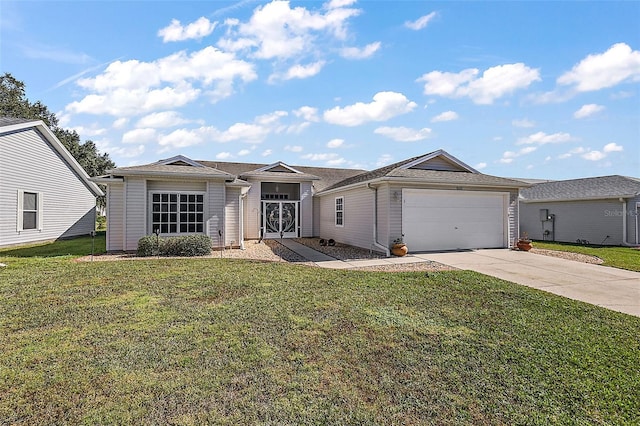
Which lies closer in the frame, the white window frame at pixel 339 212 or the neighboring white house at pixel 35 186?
the neighboring white house at pixel 35 186

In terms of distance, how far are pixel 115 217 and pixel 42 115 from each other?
31258mm

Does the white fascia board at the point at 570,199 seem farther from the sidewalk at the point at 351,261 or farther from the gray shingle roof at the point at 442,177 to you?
the sidewalk at the point at 351,261

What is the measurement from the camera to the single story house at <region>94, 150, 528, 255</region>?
37.6 ft

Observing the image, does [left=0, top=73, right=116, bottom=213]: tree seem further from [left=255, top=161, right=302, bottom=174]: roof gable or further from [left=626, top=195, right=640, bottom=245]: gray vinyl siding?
[left=626, top=195, right=640, bottom=245]: gray vinyl siding

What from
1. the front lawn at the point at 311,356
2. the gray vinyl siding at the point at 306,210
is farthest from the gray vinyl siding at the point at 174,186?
the gray vinyl siding at the point at 306,210

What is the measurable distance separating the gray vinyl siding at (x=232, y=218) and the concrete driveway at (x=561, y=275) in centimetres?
743

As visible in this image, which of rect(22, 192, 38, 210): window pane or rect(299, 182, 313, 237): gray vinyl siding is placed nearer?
rect(22, 192, 38, 210): window pane

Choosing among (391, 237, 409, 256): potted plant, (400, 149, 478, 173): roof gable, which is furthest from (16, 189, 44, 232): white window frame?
(400, 149, 478, 173): roof gable

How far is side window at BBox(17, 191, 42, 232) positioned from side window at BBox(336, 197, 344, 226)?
13762 millimetres


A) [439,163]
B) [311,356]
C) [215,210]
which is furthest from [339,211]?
[311,356]

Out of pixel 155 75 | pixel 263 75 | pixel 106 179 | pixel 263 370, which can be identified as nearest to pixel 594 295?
pixel 263 370

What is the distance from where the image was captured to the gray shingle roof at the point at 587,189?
52.5 feet

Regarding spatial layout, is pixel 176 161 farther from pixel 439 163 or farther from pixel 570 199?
pixel 570 199

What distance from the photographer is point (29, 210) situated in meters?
13.6
